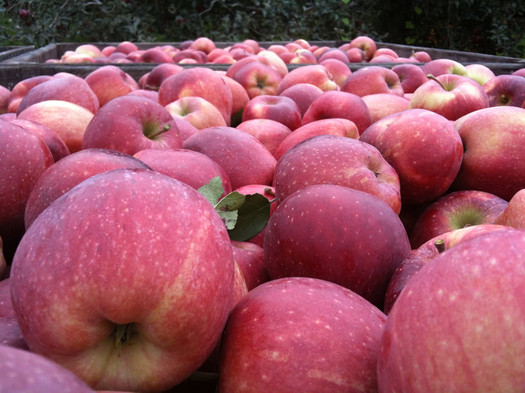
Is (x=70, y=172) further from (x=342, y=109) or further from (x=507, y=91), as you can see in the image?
(x=507, y=91)

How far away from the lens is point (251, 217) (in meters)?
1.08

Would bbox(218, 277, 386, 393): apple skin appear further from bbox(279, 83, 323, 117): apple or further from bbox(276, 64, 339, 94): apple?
bbox(276, 64, 339, 94): apple

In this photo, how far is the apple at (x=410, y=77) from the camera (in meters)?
2.47

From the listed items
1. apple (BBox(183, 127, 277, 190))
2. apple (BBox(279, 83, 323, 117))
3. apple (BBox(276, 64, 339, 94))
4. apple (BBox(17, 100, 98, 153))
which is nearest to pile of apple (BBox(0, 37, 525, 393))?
apple (BBox(183, 127, 277, 190))

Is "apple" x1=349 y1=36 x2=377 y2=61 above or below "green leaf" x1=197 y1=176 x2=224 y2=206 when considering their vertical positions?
below

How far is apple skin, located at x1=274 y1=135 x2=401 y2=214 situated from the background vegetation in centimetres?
527

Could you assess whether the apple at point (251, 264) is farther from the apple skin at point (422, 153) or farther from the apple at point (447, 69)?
the apple at point (447, 69)

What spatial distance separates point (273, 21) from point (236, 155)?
525cm

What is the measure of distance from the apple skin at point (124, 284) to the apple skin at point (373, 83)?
1.78 metres

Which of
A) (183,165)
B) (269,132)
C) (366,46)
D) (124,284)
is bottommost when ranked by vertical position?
A: (366,46)

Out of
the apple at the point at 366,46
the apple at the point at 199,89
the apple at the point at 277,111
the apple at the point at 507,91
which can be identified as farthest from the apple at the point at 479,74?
the apple at the point at 366,46

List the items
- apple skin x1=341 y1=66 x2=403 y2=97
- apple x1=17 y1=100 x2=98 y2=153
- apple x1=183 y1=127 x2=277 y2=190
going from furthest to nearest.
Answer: apple skin x1=341 y1=66 x2=403 y2=97
apple x1=17 y1=100 x2=98 y2=153
apple x1=183 y1=127 x2=277 y2=190

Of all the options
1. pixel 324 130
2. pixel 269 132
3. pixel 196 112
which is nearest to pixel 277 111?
pixel 269 132

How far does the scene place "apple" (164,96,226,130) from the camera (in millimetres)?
1779
